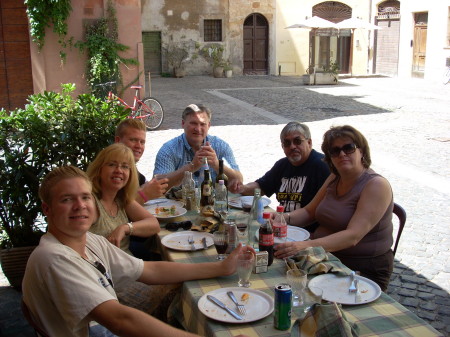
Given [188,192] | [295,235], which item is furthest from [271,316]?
[188,192]

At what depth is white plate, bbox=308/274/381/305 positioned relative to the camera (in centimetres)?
229

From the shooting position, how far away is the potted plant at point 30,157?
4.10 metres

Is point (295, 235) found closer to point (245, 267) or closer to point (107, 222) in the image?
point (245, 267)

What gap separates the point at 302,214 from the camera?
366 cm

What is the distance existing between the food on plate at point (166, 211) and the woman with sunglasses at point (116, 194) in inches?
11.3

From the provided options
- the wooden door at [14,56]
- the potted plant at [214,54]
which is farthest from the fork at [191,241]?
the potted plant at [214,54]

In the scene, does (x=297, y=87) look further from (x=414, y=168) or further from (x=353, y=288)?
(x=353, y=288)

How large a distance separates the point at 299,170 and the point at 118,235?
1535 mm

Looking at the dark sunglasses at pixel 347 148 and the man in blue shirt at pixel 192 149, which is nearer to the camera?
the dark sunglasses at pixel 347 148

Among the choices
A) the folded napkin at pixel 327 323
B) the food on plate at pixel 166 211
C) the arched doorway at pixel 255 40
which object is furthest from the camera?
the arched doorway at pixel 255 40

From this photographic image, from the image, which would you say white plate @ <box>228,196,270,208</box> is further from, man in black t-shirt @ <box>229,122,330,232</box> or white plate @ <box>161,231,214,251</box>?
white plate @ <box>161,231,214,251</box>

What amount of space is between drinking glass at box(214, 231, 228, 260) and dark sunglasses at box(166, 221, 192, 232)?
58 centimetres

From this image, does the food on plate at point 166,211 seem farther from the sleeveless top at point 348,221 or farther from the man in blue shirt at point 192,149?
the sleeveless top at point 348,221

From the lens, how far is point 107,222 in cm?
325
